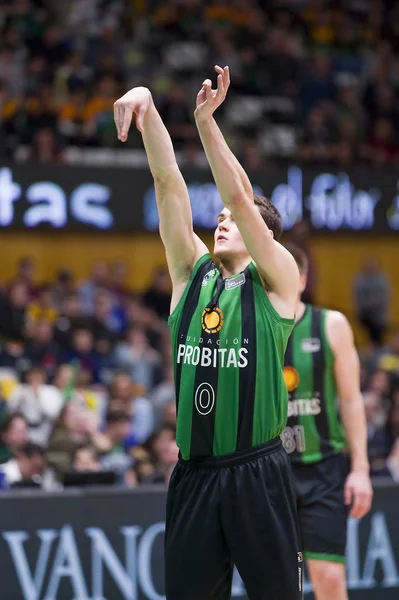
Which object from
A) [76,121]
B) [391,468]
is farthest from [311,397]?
[76,121]

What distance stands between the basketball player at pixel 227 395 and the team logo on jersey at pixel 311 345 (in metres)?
1.67

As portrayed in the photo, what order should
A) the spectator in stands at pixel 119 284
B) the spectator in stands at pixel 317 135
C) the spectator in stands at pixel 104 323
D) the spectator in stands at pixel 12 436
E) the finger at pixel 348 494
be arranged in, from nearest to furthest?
the finger at pixel 348 494 → the spectator in stands at pixel 12 436 → the spectator in stands at pixel 104 323 → the spectator in stands at pixel 119 284 → the spectator in stands at pixel 317 135

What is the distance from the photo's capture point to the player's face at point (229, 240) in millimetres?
4758

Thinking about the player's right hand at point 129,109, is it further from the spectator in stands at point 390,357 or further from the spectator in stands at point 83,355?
the spectator in stands at point 390,357

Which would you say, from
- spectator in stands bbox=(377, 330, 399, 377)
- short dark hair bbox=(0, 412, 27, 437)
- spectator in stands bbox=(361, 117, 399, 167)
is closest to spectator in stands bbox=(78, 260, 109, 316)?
spectator in stands bbox=(377, 330, 399, 377)

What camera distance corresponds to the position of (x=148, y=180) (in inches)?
602

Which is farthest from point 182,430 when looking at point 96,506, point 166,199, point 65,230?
point 65,230

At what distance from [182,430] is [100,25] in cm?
1368

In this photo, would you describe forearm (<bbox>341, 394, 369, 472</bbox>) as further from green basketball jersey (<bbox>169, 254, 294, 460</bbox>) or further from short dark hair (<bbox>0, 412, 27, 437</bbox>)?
short dark hair (<bbox>0, 412, 27, 437</bbox>)

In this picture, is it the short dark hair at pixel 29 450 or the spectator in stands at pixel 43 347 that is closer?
the short dark hair at pixel 29 450

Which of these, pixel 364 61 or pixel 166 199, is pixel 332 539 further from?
pixel 364 61

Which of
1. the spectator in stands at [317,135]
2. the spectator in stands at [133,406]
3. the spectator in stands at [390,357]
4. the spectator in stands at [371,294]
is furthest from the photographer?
the spectator in stands at [371,294]

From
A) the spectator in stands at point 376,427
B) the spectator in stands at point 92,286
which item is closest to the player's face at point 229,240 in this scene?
the spectator in stands at point 376,427

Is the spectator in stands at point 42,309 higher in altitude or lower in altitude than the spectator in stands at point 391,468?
higher
